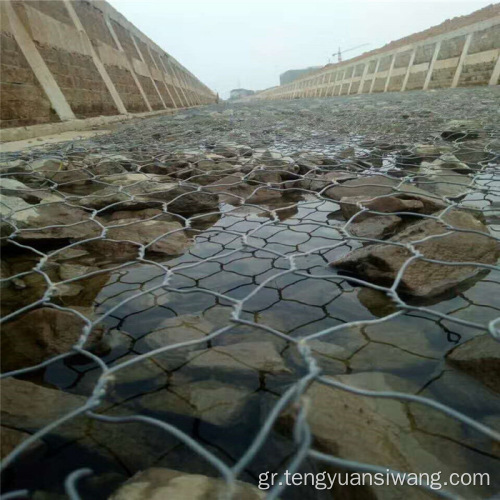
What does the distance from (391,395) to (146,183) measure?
165cm

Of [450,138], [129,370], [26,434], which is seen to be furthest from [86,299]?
[450,138]

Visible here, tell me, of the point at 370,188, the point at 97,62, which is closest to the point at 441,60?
the point at 97,62

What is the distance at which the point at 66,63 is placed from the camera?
4.88 m

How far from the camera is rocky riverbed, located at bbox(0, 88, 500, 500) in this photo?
1.82ft

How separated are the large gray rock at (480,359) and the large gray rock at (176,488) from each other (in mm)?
464

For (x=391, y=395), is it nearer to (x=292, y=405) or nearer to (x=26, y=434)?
(x=292, y=405)

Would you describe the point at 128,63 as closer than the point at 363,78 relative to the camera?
Yes

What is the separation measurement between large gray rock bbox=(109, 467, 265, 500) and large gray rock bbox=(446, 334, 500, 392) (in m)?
0.46

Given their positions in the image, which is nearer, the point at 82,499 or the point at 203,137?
the point at 82,499

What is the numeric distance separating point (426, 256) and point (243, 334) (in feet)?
1.96

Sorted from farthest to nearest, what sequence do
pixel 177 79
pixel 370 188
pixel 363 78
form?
pixel 363 78 → pixel 177 79 → pixel 370 188

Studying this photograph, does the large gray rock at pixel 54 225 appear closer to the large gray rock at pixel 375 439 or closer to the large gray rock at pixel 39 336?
the large gray rock at pixel 39 336

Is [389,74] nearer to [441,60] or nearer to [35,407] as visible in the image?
[441,60]

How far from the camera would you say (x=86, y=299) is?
41.5 inches
